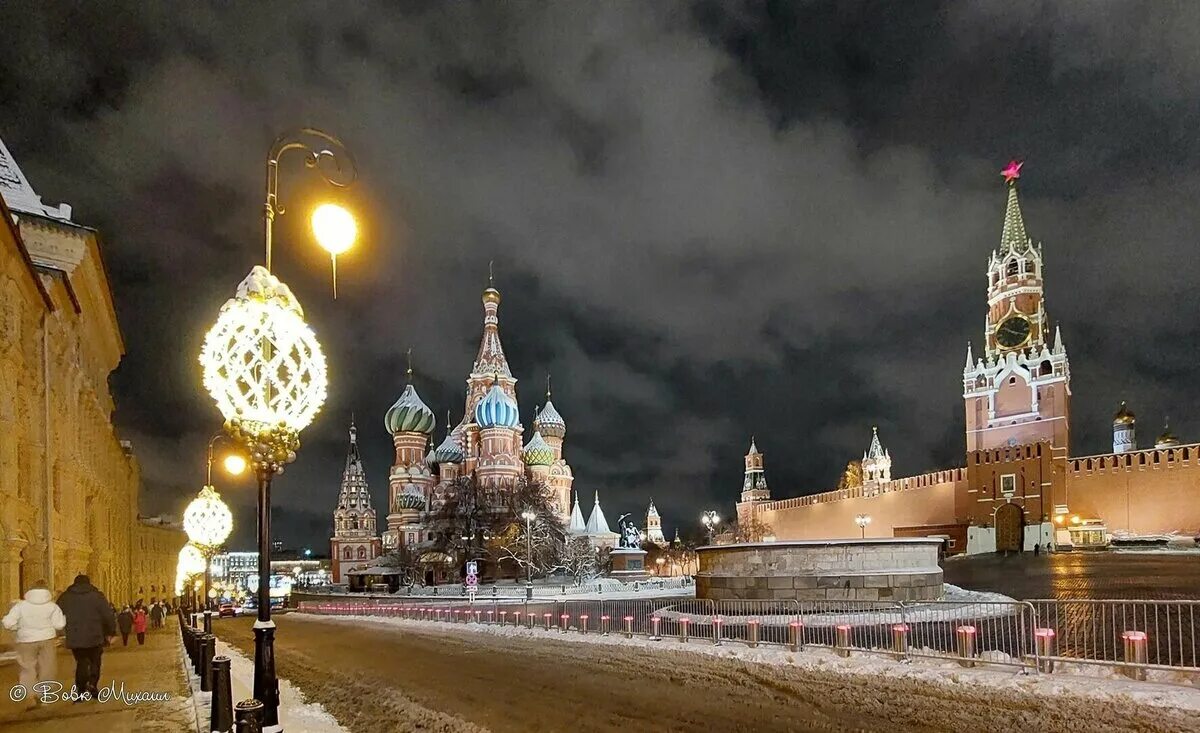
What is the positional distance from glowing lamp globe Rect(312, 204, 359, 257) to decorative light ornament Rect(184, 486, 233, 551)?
10.7 m

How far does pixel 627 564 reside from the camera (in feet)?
154

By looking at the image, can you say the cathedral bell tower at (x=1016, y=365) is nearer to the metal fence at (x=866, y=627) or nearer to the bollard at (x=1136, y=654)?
the metal fence at (x=866, y=627)

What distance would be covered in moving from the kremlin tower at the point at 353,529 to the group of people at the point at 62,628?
63299 millimetres

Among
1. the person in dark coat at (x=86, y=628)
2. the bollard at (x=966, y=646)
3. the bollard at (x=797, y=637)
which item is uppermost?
the person in dark coat at (x=86, y=628)

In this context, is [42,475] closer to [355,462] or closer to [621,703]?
[621,703]

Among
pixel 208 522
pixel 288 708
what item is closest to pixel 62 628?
pixel 288 708

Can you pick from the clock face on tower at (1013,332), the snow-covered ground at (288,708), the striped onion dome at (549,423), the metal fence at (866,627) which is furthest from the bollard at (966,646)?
the clock face on tower at (1013,332)

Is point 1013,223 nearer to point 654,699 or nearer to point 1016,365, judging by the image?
point 1016,365

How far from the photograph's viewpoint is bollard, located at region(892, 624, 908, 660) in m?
10.7

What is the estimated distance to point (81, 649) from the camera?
31.1 ft

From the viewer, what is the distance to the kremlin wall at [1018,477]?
5116 centimetres

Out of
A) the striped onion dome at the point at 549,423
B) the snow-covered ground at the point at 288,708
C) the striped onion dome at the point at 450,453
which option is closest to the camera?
the snow-covered ground at the point at 288,708

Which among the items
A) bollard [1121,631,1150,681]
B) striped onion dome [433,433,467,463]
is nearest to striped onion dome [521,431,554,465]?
striped onion dome [433,433,467,463]

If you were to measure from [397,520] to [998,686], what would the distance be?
60239mm
